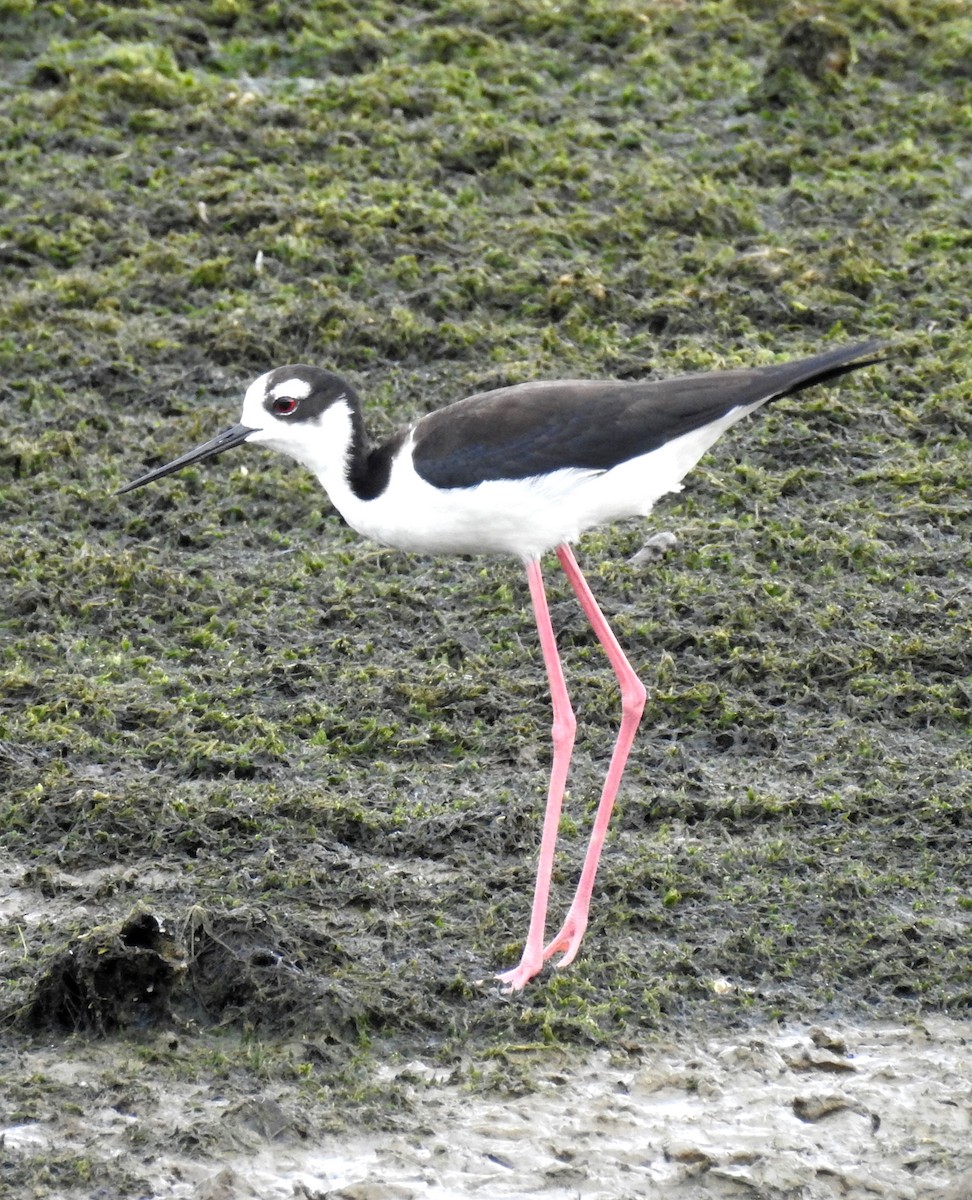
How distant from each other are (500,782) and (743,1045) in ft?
4.29

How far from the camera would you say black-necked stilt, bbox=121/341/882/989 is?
17.2 feet

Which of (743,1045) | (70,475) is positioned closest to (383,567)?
(70,475)

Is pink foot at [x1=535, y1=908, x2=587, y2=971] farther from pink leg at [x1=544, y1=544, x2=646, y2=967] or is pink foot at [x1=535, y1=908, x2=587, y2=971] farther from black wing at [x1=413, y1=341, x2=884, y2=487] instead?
black wing at [x1=413, y1=341, x2=884, y2=487]

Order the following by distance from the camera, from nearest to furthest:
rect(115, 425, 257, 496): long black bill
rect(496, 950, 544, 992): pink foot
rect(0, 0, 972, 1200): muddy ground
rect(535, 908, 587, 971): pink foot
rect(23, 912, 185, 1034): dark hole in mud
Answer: rect(0, 0, 972, 1200): muddy ground → rect(23, 912, 185, 1034): dark hole in mud → rect(496, 950, 544, 992): pink foot → rect(535, 908, 587, 971): pink foot → rect(115, 425, 257, 496): long black bill

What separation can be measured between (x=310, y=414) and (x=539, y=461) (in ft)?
2.28

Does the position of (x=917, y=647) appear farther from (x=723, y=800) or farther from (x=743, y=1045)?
(x=743, y=1045)

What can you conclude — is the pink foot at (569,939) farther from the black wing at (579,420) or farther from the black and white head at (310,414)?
the black and white head at (310,414)

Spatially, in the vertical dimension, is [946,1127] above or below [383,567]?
below

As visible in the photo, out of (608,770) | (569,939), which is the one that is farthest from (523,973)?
(608,770)

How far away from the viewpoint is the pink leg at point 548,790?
199 inches

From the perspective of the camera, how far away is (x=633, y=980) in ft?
16.6

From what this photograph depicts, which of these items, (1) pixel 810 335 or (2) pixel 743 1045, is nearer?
(2) pixel 743 1045

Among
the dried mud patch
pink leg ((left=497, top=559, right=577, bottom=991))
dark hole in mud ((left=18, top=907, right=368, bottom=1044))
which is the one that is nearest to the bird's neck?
pink leg ((left=497, top=559, right=577, bottom=991))

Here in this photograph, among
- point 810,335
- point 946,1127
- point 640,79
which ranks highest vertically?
point 640,79
